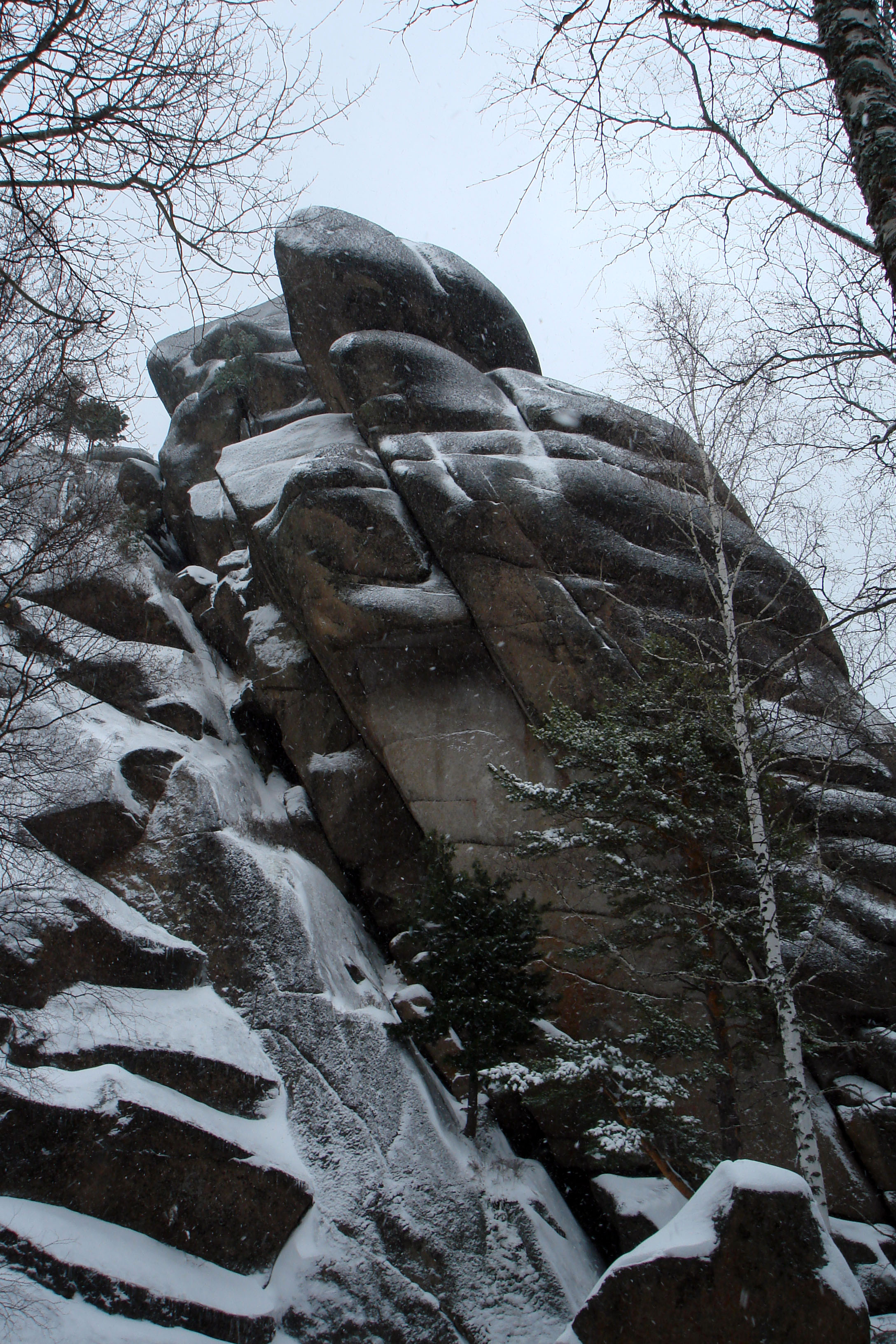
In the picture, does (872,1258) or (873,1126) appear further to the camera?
(873,1126)

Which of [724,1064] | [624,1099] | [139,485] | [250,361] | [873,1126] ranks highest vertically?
[250,361]

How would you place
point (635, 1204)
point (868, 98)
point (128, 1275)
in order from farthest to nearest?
point (635, 1204) < point (128, 1275) < point (868, 98)

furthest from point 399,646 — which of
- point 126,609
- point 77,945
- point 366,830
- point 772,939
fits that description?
point 772,939

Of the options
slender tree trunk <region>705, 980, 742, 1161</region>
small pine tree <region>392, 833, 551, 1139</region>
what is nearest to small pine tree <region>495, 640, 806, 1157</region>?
slender tree trunk <region>705, 980, 742, 1161</region>

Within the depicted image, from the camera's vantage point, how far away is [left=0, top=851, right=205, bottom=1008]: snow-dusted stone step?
8180 mm

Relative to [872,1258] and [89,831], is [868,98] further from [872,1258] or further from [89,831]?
[89,831]

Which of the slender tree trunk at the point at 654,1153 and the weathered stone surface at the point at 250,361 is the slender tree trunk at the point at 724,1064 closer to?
the slender tree trunk at the point at 654,1153

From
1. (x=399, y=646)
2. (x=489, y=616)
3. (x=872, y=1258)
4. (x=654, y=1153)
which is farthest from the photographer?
(x=399, y=646)

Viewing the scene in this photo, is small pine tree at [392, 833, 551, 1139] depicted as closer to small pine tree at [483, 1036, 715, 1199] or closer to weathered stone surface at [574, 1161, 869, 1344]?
small pine tree at [483, 1036, 715, 1199]

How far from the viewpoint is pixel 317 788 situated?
14070mm

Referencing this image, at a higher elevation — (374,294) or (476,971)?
(374,294)

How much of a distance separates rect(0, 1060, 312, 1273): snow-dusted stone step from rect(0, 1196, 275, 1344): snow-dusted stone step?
0.45 feet

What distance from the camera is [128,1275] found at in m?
6.50

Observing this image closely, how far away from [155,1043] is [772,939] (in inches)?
243
